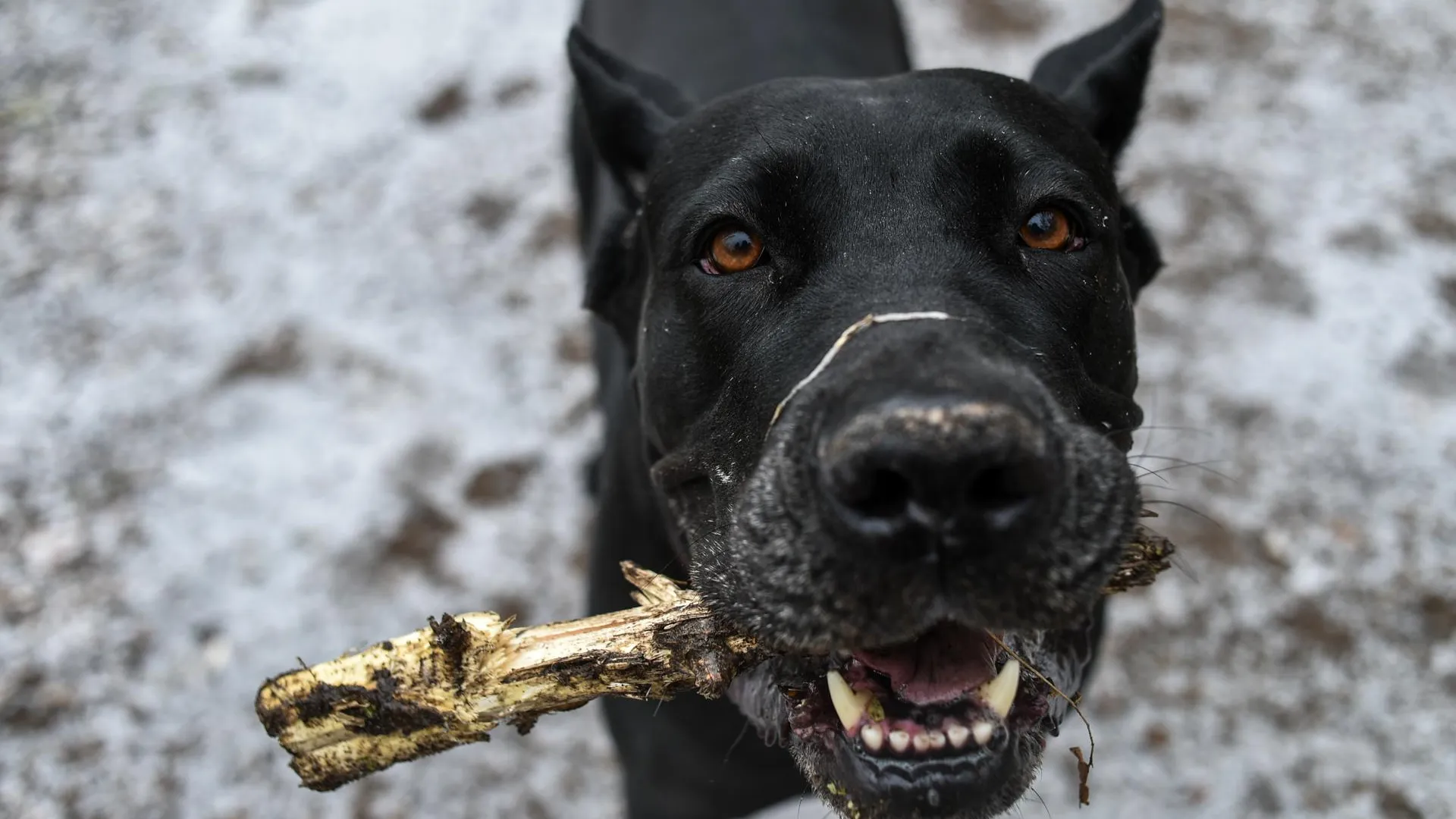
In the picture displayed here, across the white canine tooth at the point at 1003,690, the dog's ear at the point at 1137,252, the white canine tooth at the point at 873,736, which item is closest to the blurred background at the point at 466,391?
the dog's ear at the point at 1137,252

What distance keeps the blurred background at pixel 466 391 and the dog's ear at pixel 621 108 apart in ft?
5.49

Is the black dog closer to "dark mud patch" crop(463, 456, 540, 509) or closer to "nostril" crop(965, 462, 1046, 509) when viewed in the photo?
"nostril" crop(965, 462, 1046, 509)

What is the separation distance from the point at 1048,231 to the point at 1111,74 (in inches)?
33.1

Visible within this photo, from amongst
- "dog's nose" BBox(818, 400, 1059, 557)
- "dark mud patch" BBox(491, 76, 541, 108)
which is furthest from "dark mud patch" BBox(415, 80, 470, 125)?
"dog's nose" BBox(818, 400, 1059, 557)

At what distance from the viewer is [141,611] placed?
416 centimetres

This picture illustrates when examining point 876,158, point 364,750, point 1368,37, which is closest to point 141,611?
point 364,750

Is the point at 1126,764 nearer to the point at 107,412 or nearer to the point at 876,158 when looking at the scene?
the point at 876,158

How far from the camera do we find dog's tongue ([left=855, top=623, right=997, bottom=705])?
192cm

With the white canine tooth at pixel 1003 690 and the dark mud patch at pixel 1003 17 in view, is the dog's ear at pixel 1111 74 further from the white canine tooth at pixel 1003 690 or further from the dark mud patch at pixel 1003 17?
the dark mud patch at pixel 1003 17

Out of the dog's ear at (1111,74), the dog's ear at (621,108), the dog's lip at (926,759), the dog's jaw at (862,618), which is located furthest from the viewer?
the dog's ear at (621,108)

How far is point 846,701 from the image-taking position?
1939 millimetres

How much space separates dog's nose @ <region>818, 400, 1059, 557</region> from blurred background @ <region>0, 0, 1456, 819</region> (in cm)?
155

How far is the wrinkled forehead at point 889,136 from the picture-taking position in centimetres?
227

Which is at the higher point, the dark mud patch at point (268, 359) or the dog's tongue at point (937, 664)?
the dog's tongue at point (937, 664)
